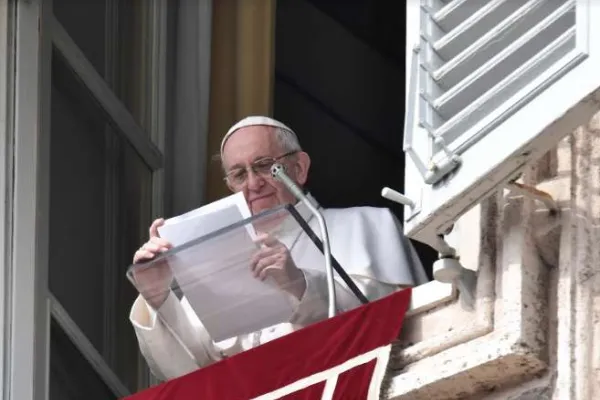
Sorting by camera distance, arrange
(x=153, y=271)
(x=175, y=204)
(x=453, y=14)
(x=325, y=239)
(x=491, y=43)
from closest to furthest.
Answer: (x=491, y=43) < (x=453, y=14) < (x=325, y=239) < (x=153, y=271) < (x=175, y=204)

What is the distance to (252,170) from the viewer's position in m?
6.42

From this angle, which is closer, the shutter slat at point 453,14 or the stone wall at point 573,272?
the stone wall at point 573,272

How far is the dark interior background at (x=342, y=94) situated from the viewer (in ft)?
25.2

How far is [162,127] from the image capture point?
279 inches

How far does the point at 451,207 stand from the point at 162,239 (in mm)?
828

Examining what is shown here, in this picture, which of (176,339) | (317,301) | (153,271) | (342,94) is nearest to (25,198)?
(176,339)

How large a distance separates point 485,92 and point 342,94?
2563 millimetres

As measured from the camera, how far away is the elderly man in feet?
18.7

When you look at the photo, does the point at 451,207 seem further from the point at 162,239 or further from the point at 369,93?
the point at 369,93

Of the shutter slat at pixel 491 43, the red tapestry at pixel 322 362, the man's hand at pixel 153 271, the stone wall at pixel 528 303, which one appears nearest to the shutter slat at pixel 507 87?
the shutter slat at pixel 491 43

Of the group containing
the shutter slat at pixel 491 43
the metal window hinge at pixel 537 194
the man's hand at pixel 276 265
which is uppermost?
the shutter slat at pixel 491 43

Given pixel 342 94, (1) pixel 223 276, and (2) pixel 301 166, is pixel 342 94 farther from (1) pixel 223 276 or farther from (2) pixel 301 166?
(1) pixel 223 276

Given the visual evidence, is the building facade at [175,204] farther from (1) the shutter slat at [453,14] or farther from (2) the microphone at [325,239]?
(2) the microphone at [325,239]

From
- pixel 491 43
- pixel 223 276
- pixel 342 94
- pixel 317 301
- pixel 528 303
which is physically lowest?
pixel 528 303
